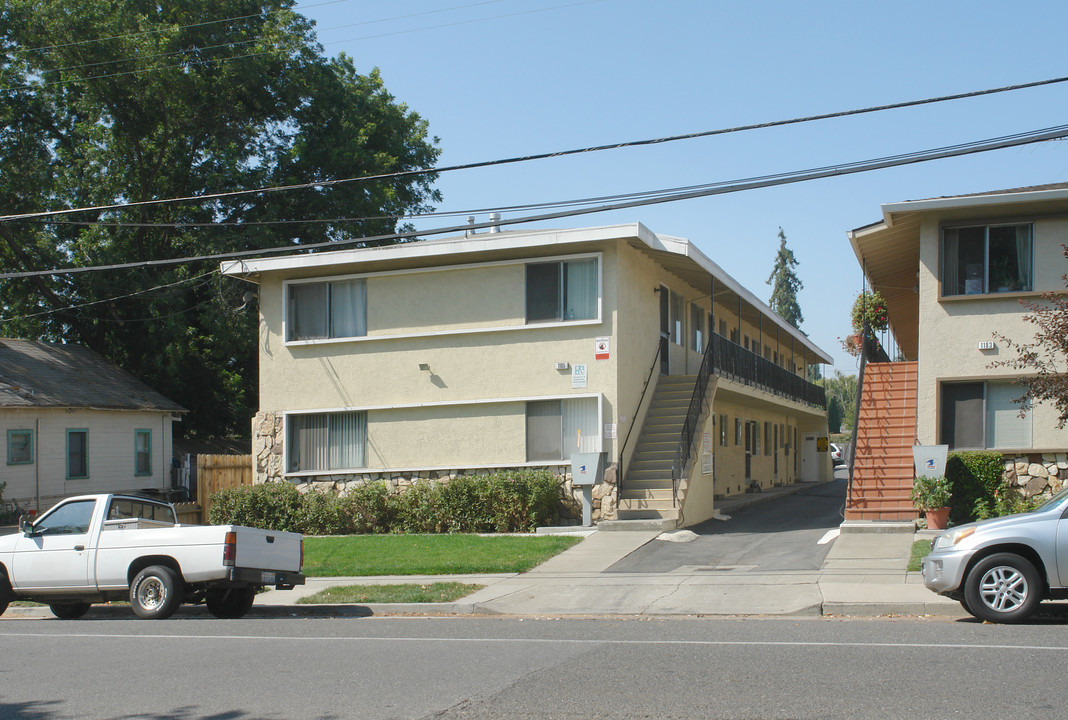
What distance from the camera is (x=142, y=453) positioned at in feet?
103

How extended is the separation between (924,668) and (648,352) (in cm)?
1564

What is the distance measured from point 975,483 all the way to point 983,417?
1.34 m

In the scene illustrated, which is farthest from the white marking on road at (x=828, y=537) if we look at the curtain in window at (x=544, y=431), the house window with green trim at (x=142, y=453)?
the house window with green trim at (x=142, y=453)

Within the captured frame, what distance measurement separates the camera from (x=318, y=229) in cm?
3666

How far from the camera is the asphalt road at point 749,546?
15.8 m

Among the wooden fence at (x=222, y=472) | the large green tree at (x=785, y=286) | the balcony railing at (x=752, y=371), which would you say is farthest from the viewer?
the large green tree at (x=785, y=286)

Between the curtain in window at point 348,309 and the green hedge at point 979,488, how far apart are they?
41.6ft

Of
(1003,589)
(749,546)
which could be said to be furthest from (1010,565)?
(749,546)

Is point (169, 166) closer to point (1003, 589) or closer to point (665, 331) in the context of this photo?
point (665, 331)

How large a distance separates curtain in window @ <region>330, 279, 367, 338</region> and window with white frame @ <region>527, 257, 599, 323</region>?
13.4 feet

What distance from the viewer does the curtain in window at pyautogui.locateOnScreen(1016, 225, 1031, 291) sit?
18.4 metres

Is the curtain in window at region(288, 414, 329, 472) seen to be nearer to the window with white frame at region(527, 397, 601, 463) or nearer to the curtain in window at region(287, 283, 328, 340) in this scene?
the curtain in window at region(287, 283, 328, 340)

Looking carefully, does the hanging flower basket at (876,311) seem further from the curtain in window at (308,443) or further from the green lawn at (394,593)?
the green lawn at (394,593)

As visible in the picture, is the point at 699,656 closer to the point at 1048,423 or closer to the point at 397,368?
the point at 1048,423
